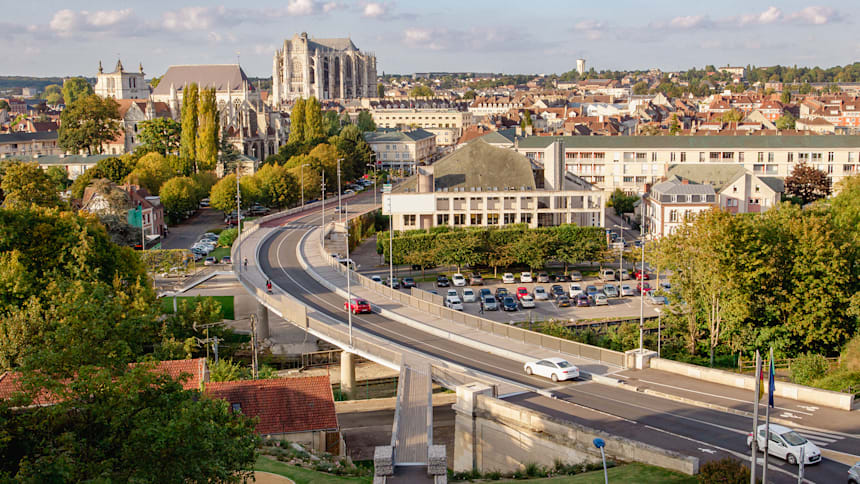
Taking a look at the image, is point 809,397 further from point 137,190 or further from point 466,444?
point 137,190

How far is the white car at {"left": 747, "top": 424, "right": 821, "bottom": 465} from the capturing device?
23219 millimetres

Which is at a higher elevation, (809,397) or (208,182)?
(208,182)

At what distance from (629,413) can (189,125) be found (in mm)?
86465

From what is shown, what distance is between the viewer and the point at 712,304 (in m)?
41.8

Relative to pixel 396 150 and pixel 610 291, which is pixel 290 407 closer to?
pixel 610 291

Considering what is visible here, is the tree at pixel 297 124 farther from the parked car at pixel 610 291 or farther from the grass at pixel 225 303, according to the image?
the parked car at pixel 610 291

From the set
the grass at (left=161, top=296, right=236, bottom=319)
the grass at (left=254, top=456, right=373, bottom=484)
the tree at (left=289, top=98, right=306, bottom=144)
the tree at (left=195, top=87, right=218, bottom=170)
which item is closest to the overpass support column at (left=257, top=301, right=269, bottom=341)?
the grass at (left=161, top=296, right=236, bottom=319)

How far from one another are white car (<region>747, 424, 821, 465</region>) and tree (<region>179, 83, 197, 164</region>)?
90.9m

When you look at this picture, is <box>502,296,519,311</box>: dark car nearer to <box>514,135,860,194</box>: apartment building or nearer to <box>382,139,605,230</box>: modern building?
<box>382,139,605,230</box>: modern building

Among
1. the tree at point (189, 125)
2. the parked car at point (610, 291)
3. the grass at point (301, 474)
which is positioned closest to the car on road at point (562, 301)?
the parked car at point (610, 291)

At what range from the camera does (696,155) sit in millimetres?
104000

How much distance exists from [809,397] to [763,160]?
7945 centimetres

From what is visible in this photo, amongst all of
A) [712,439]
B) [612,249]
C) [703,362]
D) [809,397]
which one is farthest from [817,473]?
[612,249]

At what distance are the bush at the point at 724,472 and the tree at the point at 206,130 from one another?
9031cm
